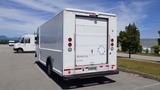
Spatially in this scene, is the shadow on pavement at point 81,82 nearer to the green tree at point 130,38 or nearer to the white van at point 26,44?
the green tree at point 130,38

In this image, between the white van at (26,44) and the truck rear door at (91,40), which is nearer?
the truck rear door at (91,40)

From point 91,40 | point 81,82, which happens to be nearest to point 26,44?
point 81,82

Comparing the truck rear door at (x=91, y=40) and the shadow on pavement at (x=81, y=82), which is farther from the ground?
the truck rear door at (x=91, y=40)

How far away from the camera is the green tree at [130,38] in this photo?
2806 cm

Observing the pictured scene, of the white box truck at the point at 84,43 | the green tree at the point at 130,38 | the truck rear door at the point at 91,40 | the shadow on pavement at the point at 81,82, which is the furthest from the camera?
the green tree at the point at 130,38

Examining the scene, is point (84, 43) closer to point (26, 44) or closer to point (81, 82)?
point (81, 82)

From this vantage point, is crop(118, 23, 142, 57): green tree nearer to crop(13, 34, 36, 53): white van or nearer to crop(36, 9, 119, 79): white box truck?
crop(13, 34, 36, 53): white van

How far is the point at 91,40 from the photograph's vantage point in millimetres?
9148

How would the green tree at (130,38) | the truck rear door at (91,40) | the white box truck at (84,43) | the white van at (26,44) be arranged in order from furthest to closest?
the white van at (26,44) < the green tree at (130,38) < the truck rear door at (91,40) < the white box truck at (84,43)

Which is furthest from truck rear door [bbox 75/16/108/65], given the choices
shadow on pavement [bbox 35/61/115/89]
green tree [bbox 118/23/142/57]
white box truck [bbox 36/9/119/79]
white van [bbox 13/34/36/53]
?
white van [bbox 13/34/36/53]

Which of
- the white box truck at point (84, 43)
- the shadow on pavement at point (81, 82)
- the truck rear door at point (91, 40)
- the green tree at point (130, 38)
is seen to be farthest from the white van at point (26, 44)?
the truck rear door at point (91, 40)

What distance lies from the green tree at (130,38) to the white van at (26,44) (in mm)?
12500

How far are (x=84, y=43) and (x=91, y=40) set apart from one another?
1.19 ft

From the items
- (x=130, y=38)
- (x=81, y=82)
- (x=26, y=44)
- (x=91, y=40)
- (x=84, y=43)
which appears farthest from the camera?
(x=26, y=44)
